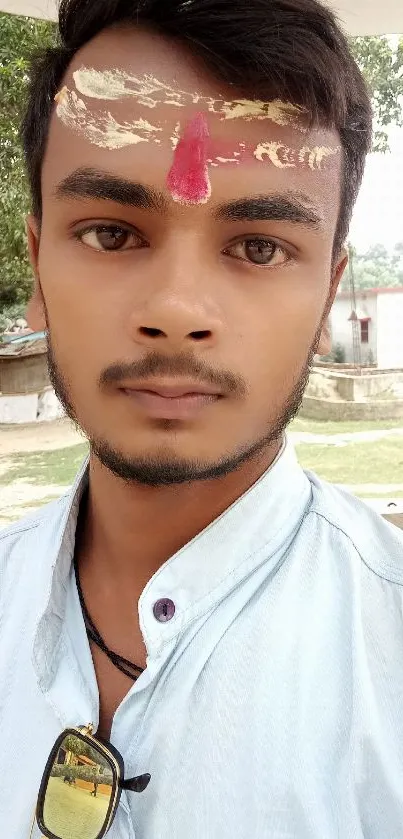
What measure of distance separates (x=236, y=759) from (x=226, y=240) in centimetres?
52

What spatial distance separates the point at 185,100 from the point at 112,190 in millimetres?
127

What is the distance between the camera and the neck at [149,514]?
2.49ft

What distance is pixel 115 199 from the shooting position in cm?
67

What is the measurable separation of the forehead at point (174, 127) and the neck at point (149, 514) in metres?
0.32

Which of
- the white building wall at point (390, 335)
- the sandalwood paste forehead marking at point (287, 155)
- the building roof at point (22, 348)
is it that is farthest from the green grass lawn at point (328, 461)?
the sandalwood paste forehead marking at point (287, 155)

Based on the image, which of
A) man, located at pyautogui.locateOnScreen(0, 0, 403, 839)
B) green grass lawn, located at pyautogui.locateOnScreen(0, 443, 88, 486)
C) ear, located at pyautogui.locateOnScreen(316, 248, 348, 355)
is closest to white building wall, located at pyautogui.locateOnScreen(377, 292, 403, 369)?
green grass lawn, located at pyautogui.locateOnScreen(0, 443, 88, 486)

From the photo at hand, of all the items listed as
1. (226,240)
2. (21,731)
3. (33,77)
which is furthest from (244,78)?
(21,731)

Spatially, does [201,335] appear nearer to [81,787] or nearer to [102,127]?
[102,127]

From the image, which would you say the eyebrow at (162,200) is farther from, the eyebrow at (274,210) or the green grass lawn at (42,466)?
the green grass lawn at (42,466)

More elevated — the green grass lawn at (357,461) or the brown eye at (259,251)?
the green grass lawn at (357,461)

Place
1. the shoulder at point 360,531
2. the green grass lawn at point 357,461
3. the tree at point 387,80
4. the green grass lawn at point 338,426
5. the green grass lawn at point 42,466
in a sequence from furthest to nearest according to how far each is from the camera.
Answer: the green grass lawn at point 338,426
the green grass lawn at point 357,461
the green grass lawn at point 42,466
the tree at point 387,80
the shoulder at point 360,531

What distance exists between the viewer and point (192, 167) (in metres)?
0.67

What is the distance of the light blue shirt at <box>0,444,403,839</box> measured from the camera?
0.59 m

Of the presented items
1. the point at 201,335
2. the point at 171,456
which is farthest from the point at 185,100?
the point at 171,456
